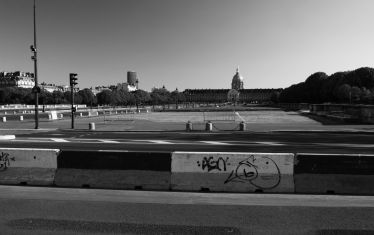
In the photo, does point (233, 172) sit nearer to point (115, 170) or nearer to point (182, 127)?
point (115, 170)

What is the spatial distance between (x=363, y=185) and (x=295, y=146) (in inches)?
455

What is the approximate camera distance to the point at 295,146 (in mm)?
21016

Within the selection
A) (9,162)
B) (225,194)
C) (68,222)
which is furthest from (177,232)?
(9,162)

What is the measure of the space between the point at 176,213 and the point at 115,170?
290cm

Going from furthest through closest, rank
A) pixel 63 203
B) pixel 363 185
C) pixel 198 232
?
pixel 363 185 < pixel 63 203 < pixel 198 232

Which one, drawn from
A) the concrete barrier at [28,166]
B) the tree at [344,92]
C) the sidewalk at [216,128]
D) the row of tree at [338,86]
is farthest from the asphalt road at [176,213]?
the tree at [344,92]

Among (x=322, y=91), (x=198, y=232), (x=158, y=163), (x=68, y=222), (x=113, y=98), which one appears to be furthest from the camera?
(x=113, y=98)

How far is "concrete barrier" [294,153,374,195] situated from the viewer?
958 cm

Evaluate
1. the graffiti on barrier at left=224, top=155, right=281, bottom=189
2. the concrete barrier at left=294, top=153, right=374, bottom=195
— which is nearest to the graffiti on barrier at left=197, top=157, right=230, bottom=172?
the graffiti on barrier at left=224, top=155, right=281, bottom=189

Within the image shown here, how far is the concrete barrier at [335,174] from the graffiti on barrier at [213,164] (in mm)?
1669

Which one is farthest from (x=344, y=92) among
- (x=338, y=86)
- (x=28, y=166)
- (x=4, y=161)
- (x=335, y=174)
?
(x=4, y=161)

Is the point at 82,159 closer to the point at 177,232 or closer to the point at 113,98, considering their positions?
the point at 177,232

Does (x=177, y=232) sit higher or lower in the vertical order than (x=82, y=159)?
lower

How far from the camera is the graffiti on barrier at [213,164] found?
395 inches
